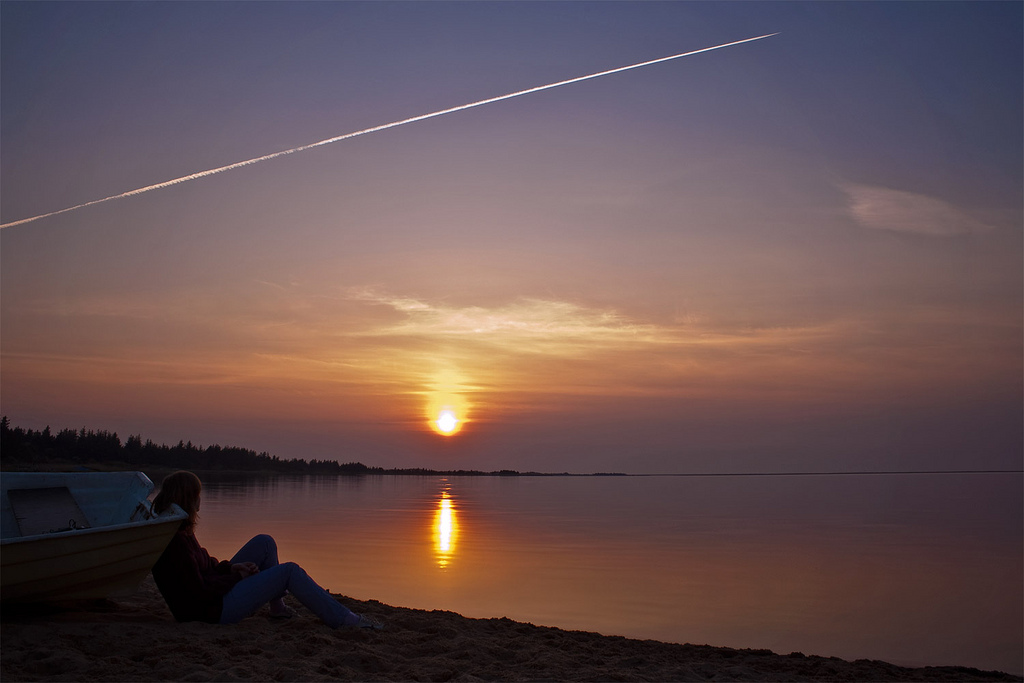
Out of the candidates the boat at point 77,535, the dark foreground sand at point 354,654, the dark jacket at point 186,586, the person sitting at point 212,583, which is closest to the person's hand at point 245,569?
the person sitting at point 212,583

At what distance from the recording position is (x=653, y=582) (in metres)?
12.5

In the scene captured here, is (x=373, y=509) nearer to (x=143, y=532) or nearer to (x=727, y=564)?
(x=727, y=564)

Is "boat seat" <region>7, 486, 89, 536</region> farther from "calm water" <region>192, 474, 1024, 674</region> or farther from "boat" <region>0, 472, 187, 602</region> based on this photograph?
"calm water" <region>192, 474, 1024, 674</region>

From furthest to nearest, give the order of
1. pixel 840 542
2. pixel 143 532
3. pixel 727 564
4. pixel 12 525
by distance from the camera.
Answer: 1. pixel 840 542
2. pixel 727 564
3. pixel 12 525
4. pixel 143 532

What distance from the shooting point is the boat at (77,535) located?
5562 mm

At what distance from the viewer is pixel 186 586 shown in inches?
243

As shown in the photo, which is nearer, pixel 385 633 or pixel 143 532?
pixel 143 532

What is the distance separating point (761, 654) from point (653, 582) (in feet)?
17.3

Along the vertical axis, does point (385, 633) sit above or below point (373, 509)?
above

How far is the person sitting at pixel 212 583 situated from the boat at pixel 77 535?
13cm

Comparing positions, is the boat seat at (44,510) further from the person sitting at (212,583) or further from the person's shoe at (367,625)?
the person's shoe at (367,625)

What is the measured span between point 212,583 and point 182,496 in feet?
2.57

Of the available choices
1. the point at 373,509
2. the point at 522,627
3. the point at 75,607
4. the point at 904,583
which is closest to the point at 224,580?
the point at 75,607

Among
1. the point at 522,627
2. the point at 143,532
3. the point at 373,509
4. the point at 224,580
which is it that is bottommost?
the point at 373,509
